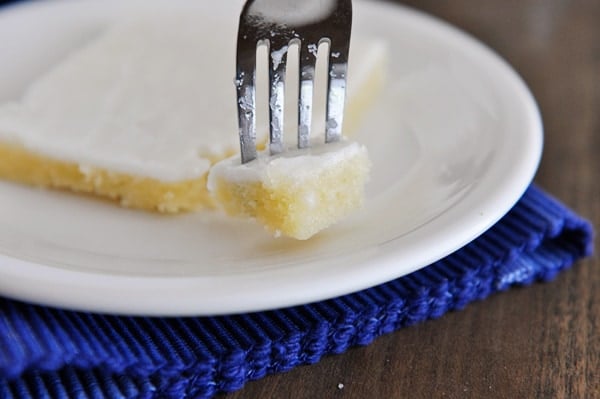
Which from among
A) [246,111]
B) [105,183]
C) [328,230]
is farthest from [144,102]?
[328,230]

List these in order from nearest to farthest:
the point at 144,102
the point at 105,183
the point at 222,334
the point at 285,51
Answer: the point at 222,334, the point at 285,51, the point at 105,183, the point at 144,102

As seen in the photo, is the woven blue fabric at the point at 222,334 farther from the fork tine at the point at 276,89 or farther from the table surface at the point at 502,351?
the fork tine at the point at 276,89

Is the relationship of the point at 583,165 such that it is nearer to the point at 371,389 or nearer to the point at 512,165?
the point at 512,165

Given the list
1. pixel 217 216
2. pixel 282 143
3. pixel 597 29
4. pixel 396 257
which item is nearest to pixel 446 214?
pixel 396 257

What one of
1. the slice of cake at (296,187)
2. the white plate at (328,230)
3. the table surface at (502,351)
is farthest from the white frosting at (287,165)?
the table surface at (502,351)

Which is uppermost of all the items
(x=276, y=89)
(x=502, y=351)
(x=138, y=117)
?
(x=276, y=89)

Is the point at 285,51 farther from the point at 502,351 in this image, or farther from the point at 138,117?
the point at 502,351
